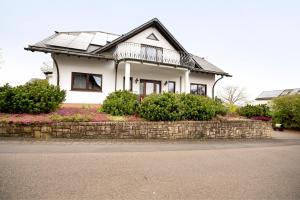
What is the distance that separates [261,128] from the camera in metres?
13.1

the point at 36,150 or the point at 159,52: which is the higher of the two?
the point at 159,52

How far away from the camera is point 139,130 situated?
412 inches

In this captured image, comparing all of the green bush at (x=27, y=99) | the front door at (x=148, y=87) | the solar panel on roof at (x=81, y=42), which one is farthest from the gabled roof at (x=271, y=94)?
the green bush at (x=27, y=99)

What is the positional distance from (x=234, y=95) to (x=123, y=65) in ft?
132

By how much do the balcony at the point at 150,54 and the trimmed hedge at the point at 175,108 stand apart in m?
6.08

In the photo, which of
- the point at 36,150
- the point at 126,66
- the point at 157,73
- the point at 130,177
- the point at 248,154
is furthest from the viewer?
the point at 157,73

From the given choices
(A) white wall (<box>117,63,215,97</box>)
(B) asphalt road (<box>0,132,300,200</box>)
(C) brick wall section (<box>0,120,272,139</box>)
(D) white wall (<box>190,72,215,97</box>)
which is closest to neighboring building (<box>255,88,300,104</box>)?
(D) white wall (<box>190,72,215,97</box>)

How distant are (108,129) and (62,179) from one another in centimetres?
543

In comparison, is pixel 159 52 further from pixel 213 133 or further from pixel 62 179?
pixel 62 179

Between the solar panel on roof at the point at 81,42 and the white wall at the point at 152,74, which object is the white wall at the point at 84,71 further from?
the solar panel on roof at the point at 81,42

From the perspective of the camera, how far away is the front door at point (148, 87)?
19.8 m

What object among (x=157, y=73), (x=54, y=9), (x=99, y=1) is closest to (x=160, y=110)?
(x=99, y=1)

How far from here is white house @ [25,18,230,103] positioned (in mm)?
16328

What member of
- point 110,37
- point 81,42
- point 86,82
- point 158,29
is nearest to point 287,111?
point 158,29
